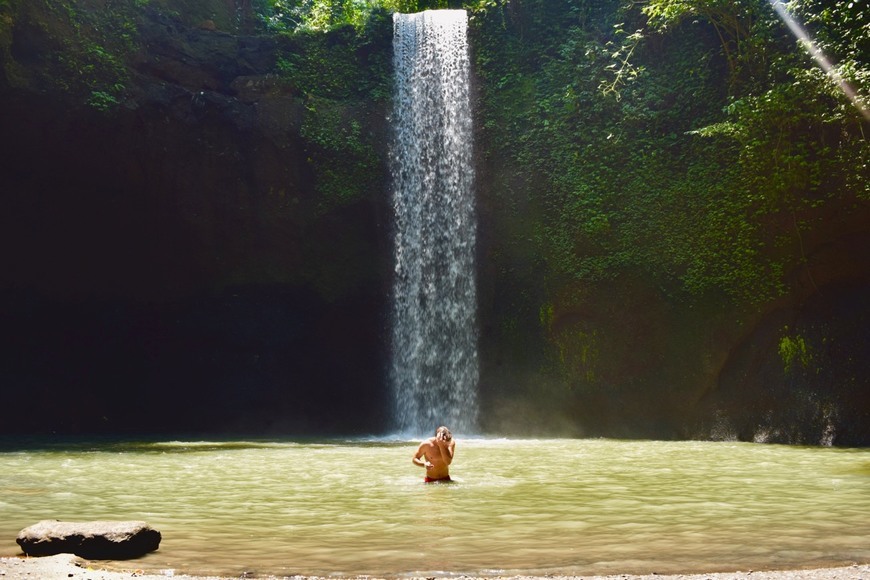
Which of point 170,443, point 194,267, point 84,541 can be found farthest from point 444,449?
point 194,267

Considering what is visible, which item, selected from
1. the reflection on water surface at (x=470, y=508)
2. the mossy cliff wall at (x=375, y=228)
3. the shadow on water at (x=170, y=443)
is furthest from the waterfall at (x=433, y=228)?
the reflection on water surface at (x=470, y=508)

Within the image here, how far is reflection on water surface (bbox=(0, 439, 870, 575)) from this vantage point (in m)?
5.17

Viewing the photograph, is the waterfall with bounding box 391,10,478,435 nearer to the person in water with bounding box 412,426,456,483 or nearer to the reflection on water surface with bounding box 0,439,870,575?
the reflection on water surface with bounding box 0,439,870,575

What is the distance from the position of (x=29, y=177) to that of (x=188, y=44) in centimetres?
472

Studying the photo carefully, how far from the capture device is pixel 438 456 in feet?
28.6

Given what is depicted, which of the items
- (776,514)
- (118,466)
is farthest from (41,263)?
(776,514)

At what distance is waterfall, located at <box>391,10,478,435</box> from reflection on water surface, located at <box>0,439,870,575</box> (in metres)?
5.80

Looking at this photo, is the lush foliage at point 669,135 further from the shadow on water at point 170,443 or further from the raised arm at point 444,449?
the raised arm at point 444,449

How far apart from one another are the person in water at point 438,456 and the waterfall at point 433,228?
9.03m

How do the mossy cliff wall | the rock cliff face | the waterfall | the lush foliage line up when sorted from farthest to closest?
the rock cliff face → the waterfall → the mossy cliff wall → the lush foliage

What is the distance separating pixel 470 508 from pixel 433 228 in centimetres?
1263

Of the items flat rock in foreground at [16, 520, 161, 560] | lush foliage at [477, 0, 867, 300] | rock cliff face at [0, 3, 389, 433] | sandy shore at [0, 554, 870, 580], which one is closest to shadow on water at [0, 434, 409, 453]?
rock cliff face at [0, 3, 389, 433]

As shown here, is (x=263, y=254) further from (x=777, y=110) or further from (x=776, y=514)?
(x=776, y=514)

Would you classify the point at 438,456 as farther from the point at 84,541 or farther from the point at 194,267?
the point at 194,267
